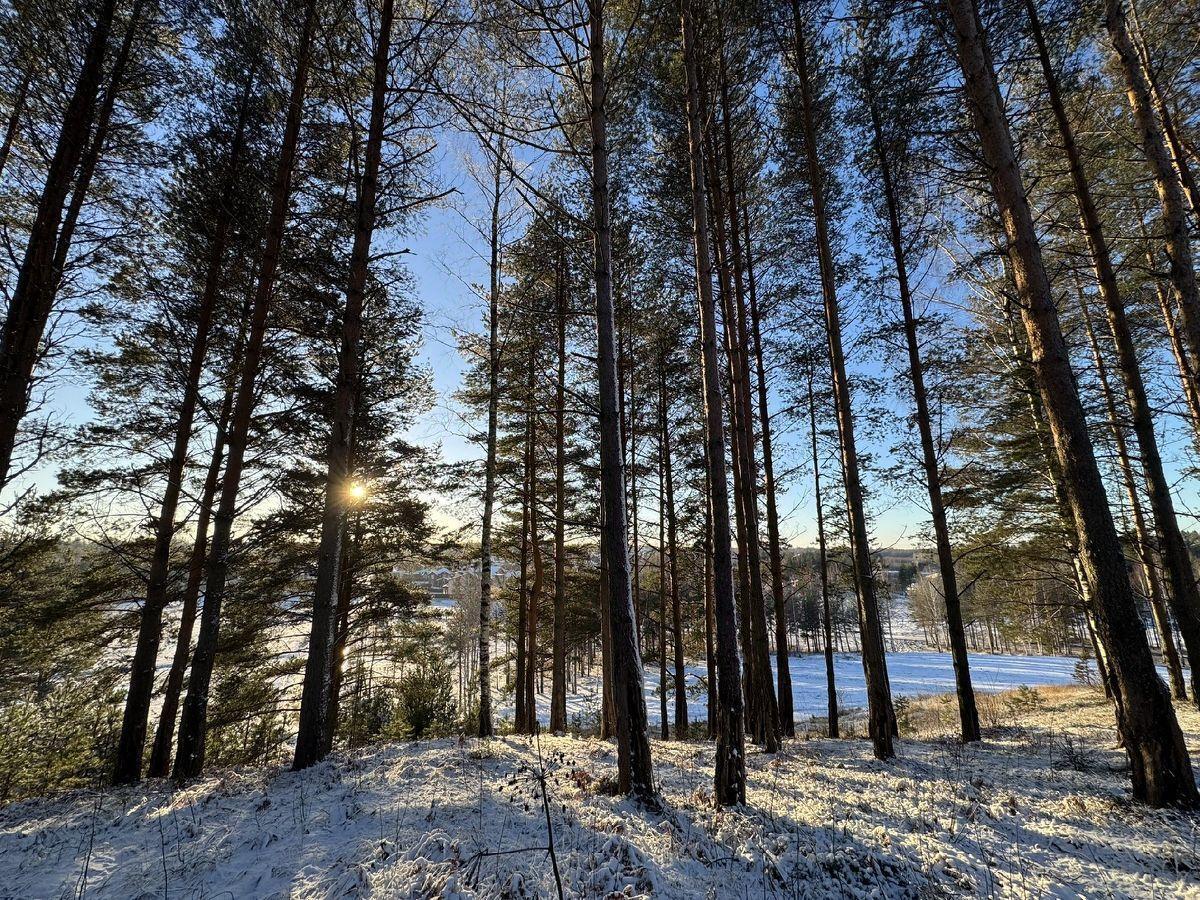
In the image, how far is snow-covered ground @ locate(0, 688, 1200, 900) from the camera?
11.0ft

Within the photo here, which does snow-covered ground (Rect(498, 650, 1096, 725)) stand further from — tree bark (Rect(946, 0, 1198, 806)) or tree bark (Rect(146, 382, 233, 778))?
tree bark (Rect(946, 0, 1198, 806))

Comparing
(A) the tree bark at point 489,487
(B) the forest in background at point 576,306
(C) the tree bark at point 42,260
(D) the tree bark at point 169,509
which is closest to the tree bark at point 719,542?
(B) the forest in background at point 576,306

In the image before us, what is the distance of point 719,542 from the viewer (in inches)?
A: 216

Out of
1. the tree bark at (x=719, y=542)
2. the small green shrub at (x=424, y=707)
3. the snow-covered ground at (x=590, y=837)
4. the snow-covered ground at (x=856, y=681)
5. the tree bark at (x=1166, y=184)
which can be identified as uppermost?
the tree bark at (x=1166, y=184)

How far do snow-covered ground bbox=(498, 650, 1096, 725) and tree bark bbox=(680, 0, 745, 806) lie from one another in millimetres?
24087

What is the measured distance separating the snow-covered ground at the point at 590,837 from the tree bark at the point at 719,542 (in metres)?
0.43

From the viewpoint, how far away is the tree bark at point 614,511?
494cm

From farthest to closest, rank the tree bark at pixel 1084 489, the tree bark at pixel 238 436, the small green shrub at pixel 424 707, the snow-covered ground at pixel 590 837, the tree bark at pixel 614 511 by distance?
the small green shrub at pixel 424 707
the tree bark at pixel 238 436
the tree bark at pixel 614 511
the tree bark at pixel 1084 489
the snow-covered ground at pixel 590 837

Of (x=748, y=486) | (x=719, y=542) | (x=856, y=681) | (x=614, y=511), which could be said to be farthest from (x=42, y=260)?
(x=856, y=681)

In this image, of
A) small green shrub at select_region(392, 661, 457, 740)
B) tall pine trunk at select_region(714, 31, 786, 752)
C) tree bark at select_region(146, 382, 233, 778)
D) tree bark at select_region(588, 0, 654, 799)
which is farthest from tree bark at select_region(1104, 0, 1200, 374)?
small green shrub at select_region(392, 661, 457, 740)

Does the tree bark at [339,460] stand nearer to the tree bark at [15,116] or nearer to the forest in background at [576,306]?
the forest in background at [576,306]

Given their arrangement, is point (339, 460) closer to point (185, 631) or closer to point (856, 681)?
point (185, 631)

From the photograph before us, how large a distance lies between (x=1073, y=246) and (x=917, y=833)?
11.8 meters

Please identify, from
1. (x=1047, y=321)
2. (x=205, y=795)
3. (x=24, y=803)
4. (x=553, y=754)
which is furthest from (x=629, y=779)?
(x=24, y=803)
